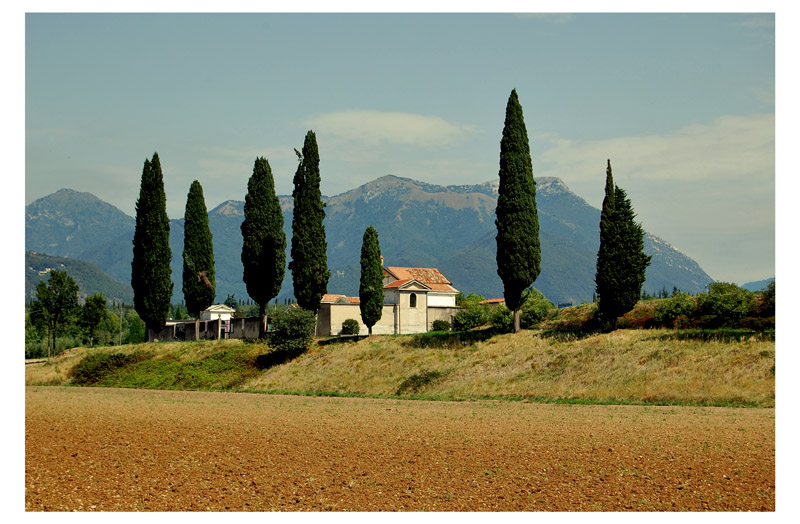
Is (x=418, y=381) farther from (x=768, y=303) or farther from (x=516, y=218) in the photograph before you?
(x=768, y=303)

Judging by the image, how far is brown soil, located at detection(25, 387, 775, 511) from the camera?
12109mm

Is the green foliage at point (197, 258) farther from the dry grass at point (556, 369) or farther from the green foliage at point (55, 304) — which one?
the green foliage at point (55, 304)

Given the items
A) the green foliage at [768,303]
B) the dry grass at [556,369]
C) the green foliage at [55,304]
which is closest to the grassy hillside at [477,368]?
the dry grass at [556,369]

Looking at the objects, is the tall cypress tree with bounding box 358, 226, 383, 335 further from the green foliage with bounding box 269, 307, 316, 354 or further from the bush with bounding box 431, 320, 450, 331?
the bush with bounding box 431, 320, 450, 331

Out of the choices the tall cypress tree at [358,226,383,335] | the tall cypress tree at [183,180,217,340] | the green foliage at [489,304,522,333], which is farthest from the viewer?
the tall cypress tree at [183,180,217,340]

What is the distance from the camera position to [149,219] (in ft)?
168

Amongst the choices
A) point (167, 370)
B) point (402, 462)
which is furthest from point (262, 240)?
point (402, 462)

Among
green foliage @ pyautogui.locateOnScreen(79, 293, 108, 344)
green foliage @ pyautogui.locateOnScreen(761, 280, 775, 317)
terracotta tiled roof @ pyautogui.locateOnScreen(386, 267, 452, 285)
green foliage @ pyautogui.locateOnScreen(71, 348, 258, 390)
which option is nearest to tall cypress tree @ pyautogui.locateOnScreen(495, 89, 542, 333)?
green foliage @ pyautogui.locateOnScreen(761, 280, 775, 317)

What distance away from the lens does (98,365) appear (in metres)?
45.9

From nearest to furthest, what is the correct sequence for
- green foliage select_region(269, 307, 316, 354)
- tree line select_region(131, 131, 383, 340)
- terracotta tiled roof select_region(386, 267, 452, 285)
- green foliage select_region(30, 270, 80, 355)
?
1. green foliage select_region(269, 307, 316, 354)
2. tree line select_region(131, 131, 383, 340)
3. green foliage select_region(30, 270, 80, 355)
4. terracotta tiled roof select_region(386, 267, 452, 285)

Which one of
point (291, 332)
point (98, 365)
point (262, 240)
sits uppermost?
point (262, 240)

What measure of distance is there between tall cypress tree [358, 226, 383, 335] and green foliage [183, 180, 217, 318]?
509 inches

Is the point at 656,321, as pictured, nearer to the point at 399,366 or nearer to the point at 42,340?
the point at 399,366

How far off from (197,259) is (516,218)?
26.9m
